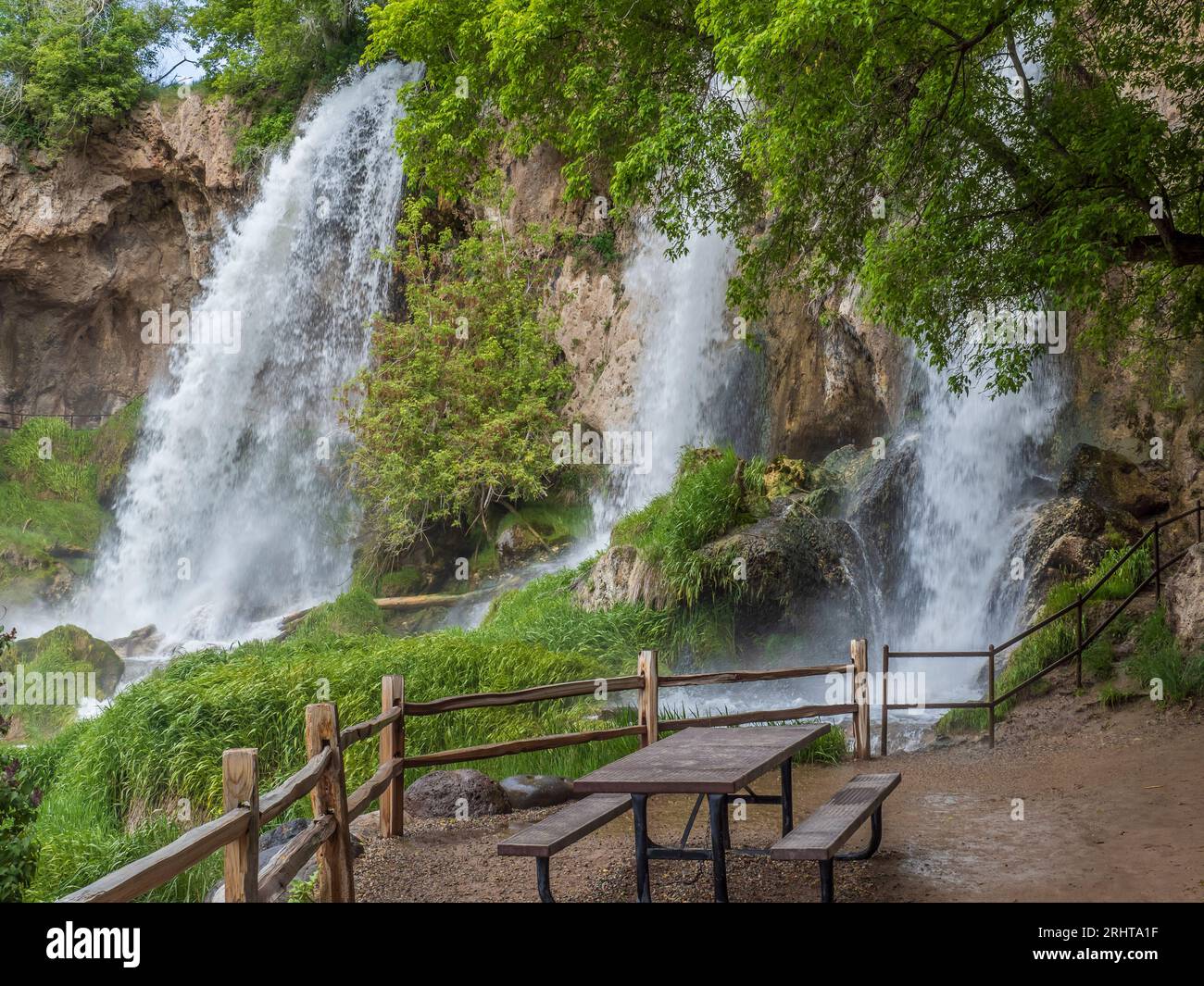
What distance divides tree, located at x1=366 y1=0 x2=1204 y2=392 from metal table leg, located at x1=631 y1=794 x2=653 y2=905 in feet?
17.9

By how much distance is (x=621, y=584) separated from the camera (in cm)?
1569

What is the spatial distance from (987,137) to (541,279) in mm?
14379

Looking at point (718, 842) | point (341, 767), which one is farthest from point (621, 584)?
point (718, 842)

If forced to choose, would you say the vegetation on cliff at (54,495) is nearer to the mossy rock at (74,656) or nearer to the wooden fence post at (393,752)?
the mossy rock at (74,656)

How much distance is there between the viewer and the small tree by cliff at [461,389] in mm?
20844

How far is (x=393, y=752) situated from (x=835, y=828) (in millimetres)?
3247

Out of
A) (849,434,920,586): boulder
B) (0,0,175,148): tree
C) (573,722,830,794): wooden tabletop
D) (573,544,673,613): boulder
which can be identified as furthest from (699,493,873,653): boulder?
(0,0,175,148): tree

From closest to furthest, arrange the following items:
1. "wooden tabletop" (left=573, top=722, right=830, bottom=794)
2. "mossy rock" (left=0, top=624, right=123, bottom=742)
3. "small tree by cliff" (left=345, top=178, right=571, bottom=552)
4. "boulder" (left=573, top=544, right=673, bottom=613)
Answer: "wooden tabletop" (left=573, top=722, right=830, bottom=794)
"mossy rock" (left=0, top=624, right=123, bottom=742)
"boulder" (left=573, top=544, right=673, bottom=613)
"small tree by cliff" (left=345, top=178, right=571, bottom=552)

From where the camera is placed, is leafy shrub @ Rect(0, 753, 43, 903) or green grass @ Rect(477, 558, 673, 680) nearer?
leafy shrub @ Rect(0, 753, 43, 903)

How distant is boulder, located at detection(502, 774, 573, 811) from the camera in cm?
840

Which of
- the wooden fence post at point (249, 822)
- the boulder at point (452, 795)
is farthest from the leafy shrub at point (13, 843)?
the boulder at point (452, 795)

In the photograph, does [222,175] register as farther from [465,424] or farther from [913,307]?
[913,307]

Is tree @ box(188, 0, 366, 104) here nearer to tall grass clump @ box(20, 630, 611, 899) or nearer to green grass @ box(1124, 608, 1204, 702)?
tall grass clump @ box(20, 630, 611, 899)

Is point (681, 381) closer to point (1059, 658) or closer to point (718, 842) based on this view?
point (1059, 658)
